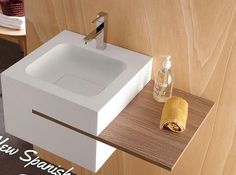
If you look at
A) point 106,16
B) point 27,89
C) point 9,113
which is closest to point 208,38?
point 106,16

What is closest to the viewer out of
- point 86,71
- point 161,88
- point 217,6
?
point 217,6

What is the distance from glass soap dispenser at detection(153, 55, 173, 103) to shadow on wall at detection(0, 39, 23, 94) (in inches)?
63.2

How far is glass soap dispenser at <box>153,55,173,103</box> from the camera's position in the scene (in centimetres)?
163

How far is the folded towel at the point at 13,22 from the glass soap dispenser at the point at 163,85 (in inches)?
49.4

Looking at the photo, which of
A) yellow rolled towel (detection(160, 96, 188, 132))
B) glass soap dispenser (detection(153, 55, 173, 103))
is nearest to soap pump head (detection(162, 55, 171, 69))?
glass soap dispenser (detection(153, 55, 173, 103))

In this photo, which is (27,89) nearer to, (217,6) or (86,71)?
(86,71)

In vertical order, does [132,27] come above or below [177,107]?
above

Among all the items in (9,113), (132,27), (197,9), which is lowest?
(9,113)

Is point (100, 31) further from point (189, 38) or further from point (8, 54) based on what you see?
point (8, 54)

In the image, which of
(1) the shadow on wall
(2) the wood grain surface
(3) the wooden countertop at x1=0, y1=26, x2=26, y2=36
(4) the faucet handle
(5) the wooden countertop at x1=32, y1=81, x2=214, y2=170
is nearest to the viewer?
(5) the wooden countertop at x1=32, y1=81, x2=214, y2=170

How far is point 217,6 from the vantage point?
151 cm

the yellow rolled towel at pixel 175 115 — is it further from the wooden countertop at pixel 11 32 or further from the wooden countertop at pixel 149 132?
the wooden countertop at pixel 11 32

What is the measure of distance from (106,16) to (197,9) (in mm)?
357

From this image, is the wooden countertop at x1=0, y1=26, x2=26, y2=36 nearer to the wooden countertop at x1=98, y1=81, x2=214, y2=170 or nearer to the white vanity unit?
the white vanity unit
